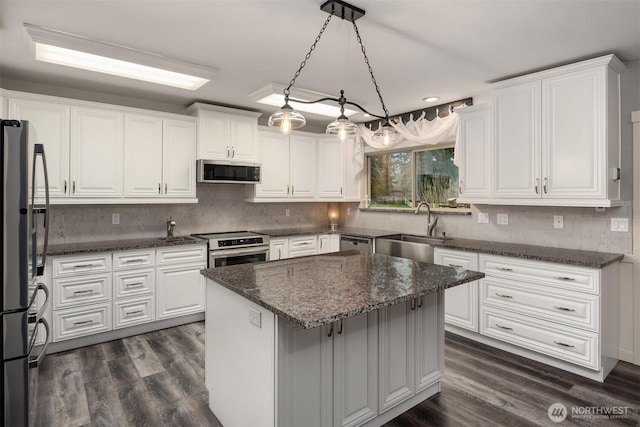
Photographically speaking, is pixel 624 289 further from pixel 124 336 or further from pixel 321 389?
pixel 124 336

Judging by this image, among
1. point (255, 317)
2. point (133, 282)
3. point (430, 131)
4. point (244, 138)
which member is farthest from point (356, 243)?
point (255, 317)

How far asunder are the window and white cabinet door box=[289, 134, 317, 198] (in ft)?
2.88

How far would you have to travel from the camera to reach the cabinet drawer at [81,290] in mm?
3158

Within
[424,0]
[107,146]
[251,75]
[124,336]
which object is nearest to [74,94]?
[107,146]

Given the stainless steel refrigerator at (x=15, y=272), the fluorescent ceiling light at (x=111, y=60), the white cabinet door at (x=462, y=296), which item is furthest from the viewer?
the white cabinet door at (x=462, y=296)

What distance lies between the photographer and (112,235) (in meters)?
3.89

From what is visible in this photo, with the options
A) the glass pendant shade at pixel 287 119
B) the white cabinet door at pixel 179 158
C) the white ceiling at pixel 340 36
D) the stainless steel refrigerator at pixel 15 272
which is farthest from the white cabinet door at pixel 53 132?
the glass pendant shade at pixel 287 119

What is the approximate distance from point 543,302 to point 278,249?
283cm

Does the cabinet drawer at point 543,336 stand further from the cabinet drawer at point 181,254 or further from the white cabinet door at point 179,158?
the white cabinet door at point 179,158

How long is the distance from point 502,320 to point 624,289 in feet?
3.24

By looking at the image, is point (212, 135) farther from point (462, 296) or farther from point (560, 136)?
point (560, 136)

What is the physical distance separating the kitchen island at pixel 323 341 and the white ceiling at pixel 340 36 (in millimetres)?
1581

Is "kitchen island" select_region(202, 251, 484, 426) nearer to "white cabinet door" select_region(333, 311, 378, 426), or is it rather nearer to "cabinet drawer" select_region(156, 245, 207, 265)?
"white cabinet door" select_region(333, 311, 378, 426)

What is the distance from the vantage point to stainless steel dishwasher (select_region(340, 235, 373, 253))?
441cm
